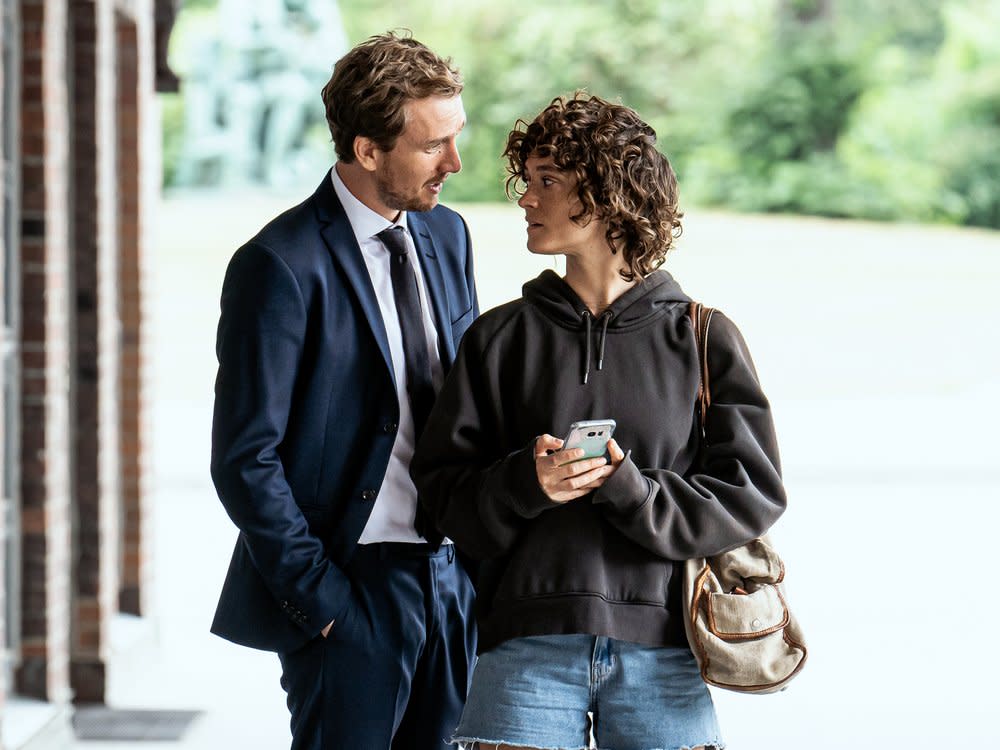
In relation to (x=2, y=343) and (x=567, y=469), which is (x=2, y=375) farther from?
(x=567, y=469)

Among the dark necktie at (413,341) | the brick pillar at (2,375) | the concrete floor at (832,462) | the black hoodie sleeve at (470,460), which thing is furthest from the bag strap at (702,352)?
the concrete floor at (832,462)

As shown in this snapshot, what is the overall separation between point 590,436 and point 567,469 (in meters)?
0.06

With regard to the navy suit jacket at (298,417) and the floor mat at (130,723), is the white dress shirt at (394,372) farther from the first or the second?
the floor mat at (130,723)

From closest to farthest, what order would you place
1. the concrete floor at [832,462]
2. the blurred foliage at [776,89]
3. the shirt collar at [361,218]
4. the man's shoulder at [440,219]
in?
1. the shirt collar at [361,218]
2. the man's shoulder at [440,219]
3. the concrete floor at [832,462]
4. the blurred foliage at [776,89]

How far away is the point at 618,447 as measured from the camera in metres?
1.87

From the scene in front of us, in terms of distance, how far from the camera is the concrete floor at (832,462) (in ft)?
16.0

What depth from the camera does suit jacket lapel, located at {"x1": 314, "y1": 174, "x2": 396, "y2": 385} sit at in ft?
7.04

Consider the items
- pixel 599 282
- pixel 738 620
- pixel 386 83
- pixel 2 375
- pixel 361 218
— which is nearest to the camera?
pixel 738 620

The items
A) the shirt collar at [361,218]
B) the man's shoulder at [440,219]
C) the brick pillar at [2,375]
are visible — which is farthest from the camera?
the brick pillar at [2,375]

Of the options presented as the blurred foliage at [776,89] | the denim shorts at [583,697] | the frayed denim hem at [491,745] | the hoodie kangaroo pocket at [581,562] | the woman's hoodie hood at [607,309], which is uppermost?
the blurred foliage at [776,89]

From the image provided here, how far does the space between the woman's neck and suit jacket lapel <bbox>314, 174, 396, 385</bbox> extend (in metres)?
0.32

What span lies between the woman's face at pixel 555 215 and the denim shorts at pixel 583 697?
0.53 metres

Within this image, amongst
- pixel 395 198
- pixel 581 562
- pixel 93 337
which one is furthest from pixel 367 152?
pixel 93 337

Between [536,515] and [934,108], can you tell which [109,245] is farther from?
[934,108]
